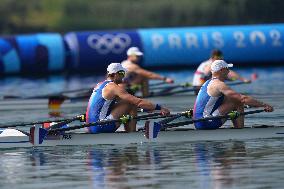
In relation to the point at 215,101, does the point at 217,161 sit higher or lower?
lower

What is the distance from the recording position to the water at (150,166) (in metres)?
18.2

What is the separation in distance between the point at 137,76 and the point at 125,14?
3537cm

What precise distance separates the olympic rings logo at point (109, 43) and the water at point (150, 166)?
3115 centimetres

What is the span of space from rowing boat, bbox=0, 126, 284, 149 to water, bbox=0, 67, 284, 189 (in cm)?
16

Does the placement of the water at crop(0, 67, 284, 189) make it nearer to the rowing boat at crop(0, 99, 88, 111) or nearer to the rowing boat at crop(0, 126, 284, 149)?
the rowing boat at crop(0, 126, 284, 149)

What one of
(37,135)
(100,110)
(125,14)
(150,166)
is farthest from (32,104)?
(125,14)

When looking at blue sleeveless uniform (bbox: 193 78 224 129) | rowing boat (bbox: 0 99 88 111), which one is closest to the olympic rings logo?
rowing boat (bbox: 0 99 88 111)

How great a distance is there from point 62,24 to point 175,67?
58.5 feet

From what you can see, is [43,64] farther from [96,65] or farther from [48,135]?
[48,135]

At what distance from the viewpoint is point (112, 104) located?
2434cm

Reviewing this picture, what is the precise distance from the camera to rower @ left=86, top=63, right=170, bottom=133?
24141mm

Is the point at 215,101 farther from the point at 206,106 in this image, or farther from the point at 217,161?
the point at 217,161

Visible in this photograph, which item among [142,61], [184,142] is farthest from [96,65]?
[184,142]

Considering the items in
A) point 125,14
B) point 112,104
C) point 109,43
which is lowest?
point 112,104
